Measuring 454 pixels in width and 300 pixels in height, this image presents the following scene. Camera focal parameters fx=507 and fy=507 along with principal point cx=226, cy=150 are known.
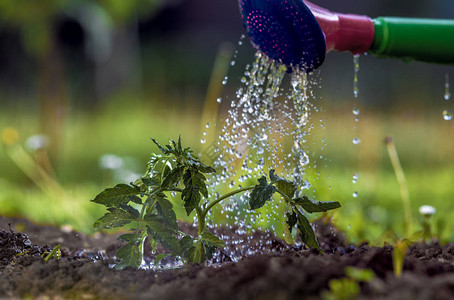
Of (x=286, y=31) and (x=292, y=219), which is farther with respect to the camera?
(x=286, y=31)

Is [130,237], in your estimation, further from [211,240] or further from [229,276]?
[229,276]

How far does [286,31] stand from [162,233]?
724 mm

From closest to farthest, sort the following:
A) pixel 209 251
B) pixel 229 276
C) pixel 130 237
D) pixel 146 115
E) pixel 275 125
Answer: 1. pixel 229 276
2. pixel 130 237
3. pixel 209 251
4. pixel 275 125
5. pixel 146 115

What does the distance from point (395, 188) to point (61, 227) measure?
7.89ft

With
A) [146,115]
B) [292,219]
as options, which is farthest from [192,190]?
[146,115]

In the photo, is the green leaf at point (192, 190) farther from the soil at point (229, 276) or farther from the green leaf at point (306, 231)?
the green leaf at point (306, 231)

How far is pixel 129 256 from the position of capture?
4.65ft

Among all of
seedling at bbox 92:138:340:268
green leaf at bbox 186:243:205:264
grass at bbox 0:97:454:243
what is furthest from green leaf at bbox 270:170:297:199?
grass at bbox 0:97:454:243

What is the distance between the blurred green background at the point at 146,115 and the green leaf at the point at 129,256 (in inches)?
32.2

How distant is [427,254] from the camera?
1551 millimetres

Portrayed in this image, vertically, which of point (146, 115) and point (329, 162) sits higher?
point (146, 115)

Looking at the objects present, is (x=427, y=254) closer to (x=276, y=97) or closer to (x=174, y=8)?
(x=276, y=97)

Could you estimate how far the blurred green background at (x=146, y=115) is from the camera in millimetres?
3018

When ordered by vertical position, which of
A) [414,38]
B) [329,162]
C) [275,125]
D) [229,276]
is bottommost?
[229,276]
